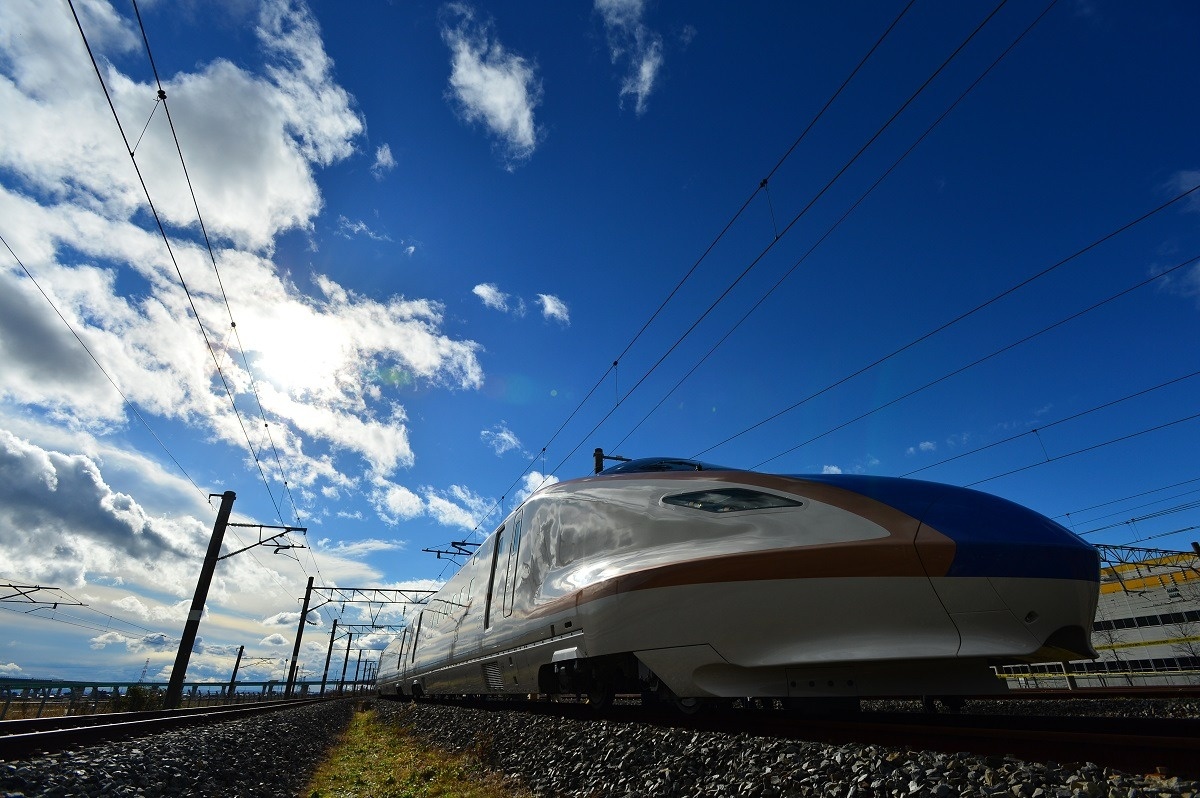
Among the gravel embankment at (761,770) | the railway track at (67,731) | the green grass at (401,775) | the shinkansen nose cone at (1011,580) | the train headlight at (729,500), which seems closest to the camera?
the gravel embankment at (761,770)

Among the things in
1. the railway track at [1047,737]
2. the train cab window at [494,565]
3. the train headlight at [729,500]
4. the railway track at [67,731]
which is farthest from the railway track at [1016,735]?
the railway track at [67,731]

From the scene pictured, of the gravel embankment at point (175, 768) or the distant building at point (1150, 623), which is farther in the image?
the distant building at point (1150, 623)

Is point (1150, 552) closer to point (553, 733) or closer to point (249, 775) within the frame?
point (553, 733)

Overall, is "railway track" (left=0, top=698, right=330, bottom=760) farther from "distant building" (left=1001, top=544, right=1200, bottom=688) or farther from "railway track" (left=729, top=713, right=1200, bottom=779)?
"distant building" (left=1001, top=544, right=1200, bottom=688)

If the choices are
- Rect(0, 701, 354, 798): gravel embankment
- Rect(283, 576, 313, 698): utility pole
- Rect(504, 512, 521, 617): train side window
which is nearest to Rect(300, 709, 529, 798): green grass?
Rect(0, 701, 354, 798): gravel embankment

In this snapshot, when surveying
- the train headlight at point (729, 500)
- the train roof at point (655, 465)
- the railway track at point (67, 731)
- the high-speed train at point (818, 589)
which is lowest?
the railway track at point (67, 731)

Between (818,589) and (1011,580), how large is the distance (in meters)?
1.15

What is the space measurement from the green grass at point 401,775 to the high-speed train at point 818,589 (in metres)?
1.27

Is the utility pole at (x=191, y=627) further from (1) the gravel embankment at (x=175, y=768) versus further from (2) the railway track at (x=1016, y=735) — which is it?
(2) the railway track at (x=1016, y=735)

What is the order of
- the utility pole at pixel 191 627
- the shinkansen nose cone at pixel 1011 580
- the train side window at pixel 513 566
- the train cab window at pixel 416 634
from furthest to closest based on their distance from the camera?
the train cab window at pixel 416 634, the utility pole at pixel 191 627, the train side window at pixel 513 566, the shinkansen nose cone at pixel 1011 580

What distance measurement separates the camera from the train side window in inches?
314

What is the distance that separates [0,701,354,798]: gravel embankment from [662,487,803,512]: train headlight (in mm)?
4493

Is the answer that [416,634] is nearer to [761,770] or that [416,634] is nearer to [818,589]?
[818,589]

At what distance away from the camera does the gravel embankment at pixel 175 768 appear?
4145mm
